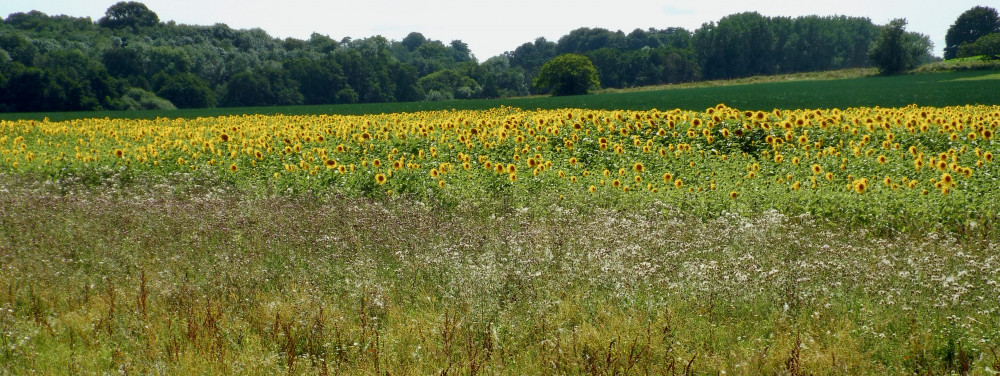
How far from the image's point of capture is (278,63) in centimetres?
7750

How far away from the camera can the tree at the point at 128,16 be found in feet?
348

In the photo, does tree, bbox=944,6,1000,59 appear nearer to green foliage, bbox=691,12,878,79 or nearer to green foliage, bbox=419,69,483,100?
green foliage, bbox=691,12,878,79

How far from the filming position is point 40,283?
5887mm

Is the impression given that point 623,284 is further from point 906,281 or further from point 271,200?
point 271,200

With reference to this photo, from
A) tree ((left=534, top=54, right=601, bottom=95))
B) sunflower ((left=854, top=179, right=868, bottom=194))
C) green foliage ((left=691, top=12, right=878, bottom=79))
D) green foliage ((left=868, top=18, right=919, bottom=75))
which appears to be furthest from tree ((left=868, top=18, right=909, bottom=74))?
sunflower ((left=854, top=179, right=868, bottom=194))

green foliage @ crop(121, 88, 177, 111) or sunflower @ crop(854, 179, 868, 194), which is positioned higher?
green foliage @ crop(121, 88, 177, 111)

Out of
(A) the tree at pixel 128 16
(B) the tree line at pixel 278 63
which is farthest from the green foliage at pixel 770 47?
(A) the tree at pixel 128 16

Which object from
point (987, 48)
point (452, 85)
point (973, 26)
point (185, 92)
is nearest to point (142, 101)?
point (185, 92)

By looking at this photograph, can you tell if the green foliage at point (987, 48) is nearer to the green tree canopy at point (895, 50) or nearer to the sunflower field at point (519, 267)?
the green tree canopy at point (895, 50)

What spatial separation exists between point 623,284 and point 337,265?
7.96 ft

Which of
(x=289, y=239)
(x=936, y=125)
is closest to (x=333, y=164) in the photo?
(x=289, y=239)

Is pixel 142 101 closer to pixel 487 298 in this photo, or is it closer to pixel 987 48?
pixel 487 298

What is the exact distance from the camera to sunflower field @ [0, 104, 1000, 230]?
820 cm

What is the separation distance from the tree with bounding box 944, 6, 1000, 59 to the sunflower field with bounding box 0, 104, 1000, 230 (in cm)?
9396
